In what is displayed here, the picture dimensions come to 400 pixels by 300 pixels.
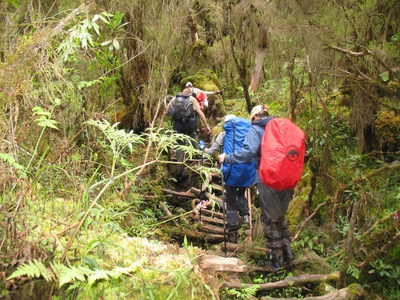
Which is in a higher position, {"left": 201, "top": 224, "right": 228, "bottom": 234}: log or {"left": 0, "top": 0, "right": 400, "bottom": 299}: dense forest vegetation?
{"left": 0, "top": 0, "right": 400, "bottom": 299}: dense forest vegetation

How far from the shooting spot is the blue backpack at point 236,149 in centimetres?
640

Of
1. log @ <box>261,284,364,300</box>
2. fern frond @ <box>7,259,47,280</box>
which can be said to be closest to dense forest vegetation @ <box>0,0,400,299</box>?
fern frond @ <box>7,259,47,280</box>

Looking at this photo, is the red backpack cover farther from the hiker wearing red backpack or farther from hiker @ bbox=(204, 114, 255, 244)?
hiker @ bbox=(204, 114, 255, 244)

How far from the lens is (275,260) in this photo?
231 inches

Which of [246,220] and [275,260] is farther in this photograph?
[246,220]

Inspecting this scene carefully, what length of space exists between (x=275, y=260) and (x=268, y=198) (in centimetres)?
93

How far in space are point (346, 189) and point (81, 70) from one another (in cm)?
508

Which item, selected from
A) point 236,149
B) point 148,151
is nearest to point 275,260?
point 236,149

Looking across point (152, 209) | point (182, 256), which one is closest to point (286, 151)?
point (182, 256)

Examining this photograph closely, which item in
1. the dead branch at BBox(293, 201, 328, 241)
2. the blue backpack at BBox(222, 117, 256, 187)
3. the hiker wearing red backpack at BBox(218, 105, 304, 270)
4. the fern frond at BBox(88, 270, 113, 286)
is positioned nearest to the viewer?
the fern frond at BBox(88, 270, 113, 286)

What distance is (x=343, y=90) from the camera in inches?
366

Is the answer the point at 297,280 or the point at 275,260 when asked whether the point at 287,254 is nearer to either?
the point at 275,260

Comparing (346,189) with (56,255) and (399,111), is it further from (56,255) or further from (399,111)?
(56,255)

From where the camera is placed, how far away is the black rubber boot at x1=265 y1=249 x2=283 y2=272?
19.2 feet
